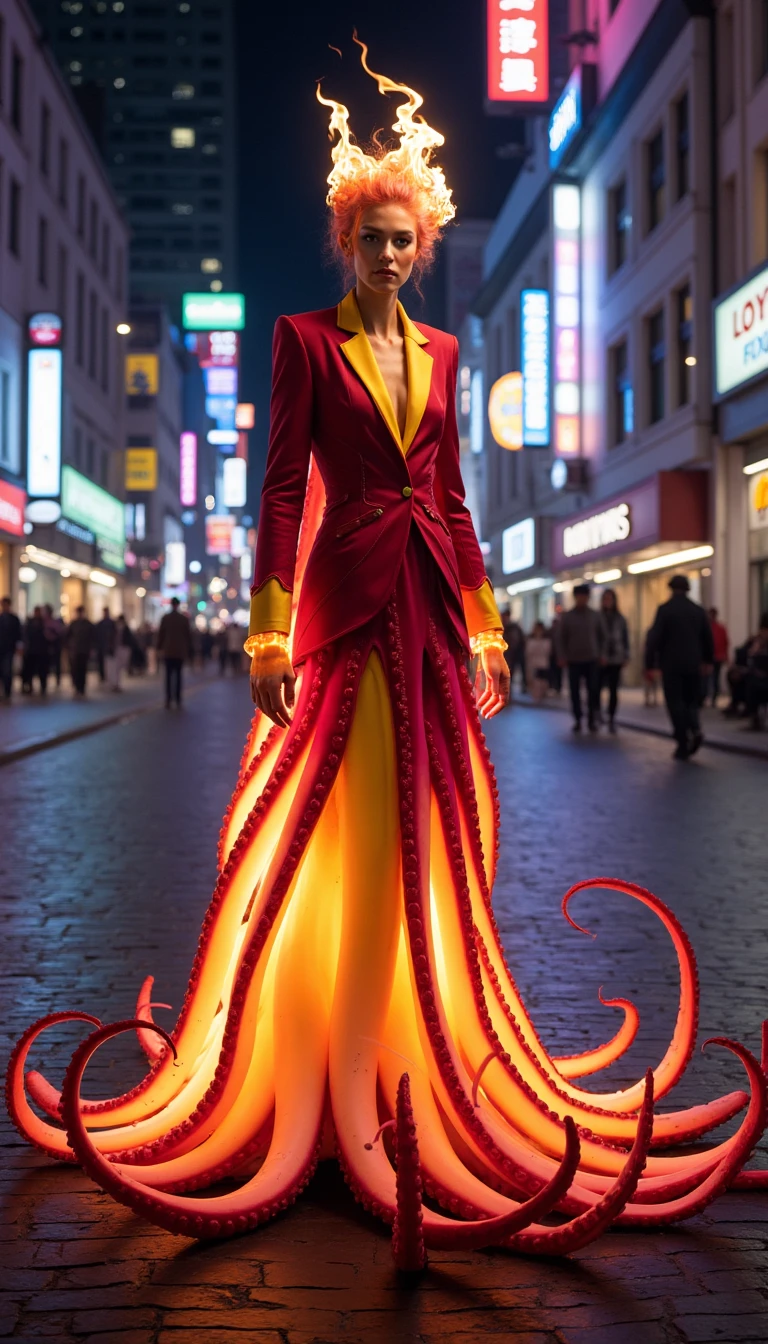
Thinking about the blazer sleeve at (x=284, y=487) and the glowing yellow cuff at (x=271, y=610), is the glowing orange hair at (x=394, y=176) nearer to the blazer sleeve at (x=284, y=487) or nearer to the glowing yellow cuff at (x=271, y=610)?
the blazer sleeve at (x=284, y=487)

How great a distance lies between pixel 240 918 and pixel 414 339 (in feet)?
4.48

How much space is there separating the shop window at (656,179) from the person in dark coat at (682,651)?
698 inches

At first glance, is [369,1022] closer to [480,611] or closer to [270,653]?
[270,653]

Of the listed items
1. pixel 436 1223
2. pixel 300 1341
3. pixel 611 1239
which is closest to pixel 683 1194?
pixel 611 1239

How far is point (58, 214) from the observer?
139 feet

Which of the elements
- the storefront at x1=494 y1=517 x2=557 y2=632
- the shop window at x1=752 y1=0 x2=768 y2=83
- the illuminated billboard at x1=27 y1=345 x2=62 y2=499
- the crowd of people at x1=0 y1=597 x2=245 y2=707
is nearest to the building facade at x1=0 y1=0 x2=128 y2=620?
the illuminated billboard at x1=27 y1=345 x2=62 y2=499

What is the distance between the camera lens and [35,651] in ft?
94.1

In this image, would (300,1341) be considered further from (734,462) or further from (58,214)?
(58,214)

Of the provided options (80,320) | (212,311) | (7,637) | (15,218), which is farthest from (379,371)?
(212,311)

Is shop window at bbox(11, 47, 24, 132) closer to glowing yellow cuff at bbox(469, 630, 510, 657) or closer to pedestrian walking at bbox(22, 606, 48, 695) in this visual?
pedestrian walking at bbox(22, 606, 48, 695)

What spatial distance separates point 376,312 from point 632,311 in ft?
98.5

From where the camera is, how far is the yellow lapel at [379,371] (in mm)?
3184

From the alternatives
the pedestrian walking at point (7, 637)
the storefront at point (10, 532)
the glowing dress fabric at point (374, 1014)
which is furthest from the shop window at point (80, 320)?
the glowing dress fabric at point (374, 1014)

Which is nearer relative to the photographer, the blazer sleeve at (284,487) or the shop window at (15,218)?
the blazer sleeve at (284,487)
